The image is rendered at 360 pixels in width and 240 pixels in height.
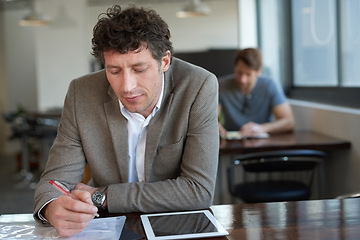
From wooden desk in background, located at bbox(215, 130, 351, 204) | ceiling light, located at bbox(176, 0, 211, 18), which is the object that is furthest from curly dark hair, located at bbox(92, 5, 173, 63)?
ceiling light, located at bbox(176, 0, 211, 18)

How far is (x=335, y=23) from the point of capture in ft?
14.3

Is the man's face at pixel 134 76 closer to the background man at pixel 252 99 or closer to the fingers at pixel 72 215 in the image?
the fingers at pixel 72 215

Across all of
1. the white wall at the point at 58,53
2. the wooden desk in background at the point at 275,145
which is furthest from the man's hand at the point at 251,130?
the white wall at the point at 58,53

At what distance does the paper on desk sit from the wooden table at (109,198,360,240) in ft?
0.14

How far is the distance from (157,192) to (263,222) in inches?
16.6

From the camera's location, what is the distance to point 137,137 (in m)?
2.02

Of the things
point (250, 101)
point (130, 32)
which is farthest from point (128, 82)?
point (250, 101)

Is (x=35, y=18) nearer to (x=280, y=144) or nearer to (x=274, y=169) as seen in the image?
(x=280, y=144)

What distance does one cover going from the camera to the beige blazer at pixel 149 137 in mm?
1928

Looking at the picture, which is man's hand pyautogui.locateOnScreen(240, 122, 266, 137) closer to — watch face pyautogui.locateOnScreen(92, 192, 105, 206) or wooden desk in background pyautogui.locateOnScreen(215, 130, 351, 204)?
wooden desk in background pyautogui.locateOnScreen(215, 130, 351, 204)

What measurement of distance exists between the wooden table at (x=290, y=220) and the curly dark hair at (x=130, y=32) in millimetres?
595

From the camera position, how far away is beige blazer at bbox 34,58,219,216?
193cm

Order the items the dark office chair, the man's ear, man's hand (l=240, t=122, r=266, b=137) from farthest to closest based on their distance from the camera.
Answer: man's hand (l=240, t=122, r=266, b=137) → the dark office chair → the man's ear

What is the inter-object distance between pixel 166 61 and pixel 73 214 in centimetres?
75
